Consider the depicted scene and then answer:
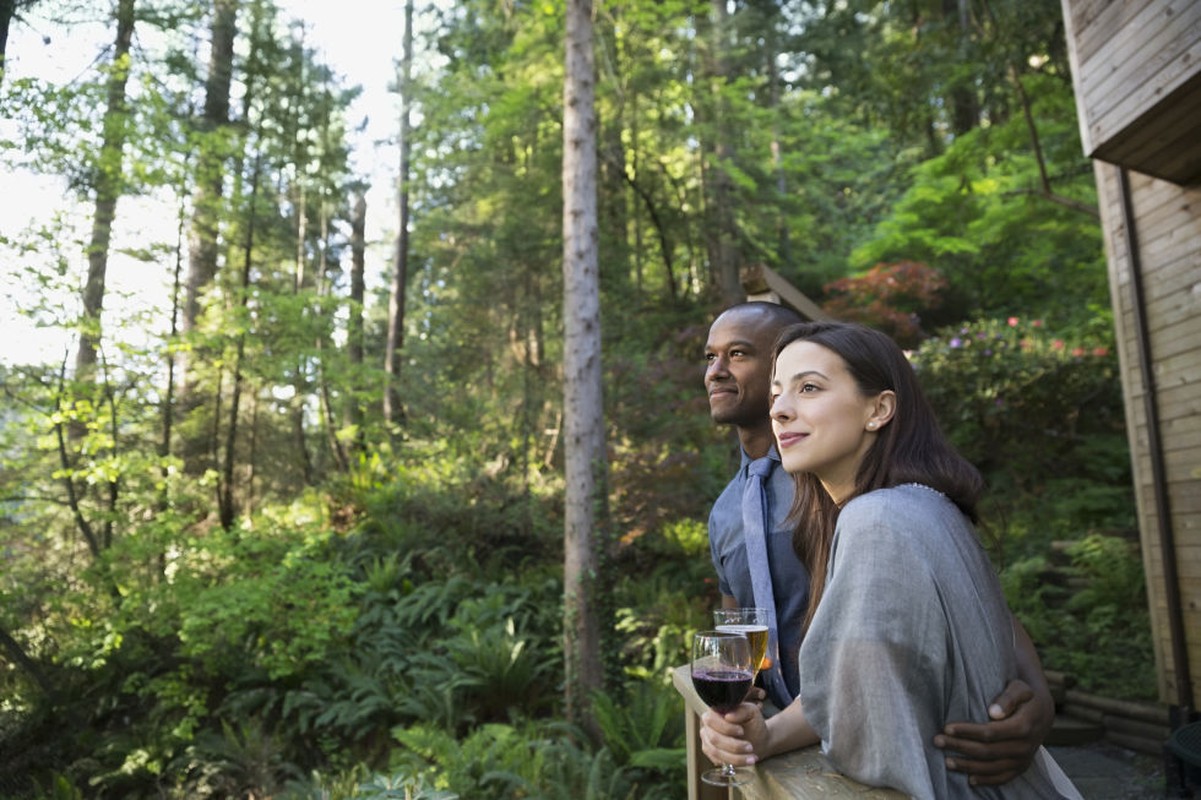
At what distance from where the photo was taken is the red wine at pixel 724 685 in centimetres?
159


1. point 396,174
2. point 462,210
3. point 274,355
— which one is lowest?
point 274,355

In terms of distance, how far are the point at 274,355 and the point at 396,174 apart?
1031cm

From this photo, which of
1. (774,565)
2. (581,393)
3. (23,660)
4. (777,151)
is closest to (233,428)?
(23,660)

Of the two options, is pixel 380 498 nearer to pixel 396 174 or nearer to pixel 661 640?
pixel 661 640

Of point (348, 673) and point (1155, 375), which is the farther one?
point (348, 673)

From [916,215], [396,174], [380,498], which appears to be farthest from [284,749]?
[396,174]

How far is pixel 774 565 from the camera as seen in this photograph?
7.24 feet

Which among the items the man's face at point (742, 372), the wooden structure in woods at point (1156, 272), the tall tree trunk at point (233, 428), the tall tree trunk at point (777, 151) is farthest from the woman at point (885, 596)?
the tall tree trunk at point (777, 151)

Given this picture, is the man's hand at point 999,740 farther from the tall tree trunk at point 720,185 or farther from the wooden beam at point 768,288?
the tall tree trunk at point 720,185

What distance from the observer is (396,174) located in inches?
784

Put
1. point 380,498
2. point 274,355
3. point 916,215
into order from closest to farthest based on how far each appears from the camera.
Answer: point 274,355 < point 380,498 < point 916,215

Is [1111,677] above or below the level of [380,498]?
below

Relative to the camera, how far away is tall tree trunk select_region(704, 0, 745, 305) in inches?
527

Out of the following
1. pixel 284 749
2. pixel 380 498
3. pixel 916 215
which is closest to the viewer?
pixel 284 749
